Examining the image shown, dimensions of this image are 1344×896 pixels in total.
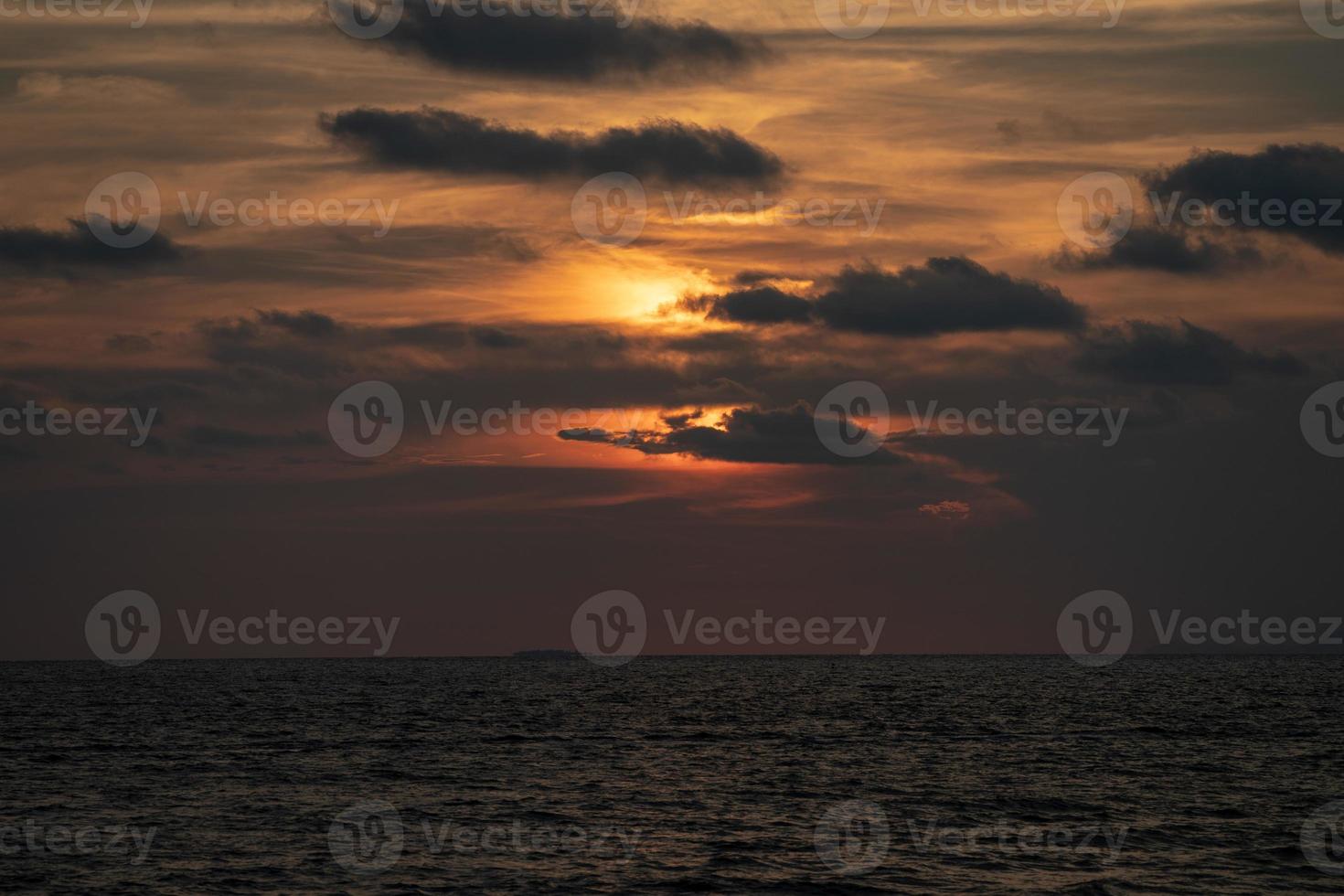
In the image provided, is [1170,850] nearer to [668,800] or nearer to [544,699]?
[668,800]

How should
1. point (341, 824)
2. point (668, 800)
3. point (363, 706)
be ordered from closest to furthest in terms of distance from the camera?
point (341, 824)
point (668, 800)
point (363, 706)

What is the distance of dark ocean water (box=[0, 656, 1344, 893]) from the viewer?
135 ft

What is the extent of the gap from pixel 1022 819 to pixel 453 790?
25404mm

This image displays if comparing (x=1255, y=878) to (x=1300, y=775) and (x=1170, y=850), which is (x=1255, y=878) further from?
(x=1300, y=775)

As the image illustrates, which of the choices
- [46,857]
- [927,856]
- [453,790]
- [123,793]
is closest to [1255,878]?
[927,856]

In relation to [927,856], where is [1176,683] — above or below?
above

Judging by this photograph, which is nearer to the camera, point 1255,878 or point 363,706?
point 1255,878

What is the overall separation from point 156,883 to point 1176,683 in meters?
178

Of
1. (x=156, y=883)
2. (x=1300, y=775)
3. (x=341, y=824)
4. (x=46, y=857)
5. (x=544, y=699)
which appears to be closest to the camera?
(x=156, y=883)

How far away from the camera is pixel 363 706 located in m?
124

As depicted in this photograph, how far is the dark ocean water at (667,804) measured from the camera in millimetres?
41156

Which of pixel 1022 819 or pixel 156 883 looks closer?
pixel 156 883

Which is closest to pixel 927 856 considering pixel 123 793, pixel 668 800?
pixel 668 800

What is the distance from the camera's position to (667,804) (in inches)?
2174
